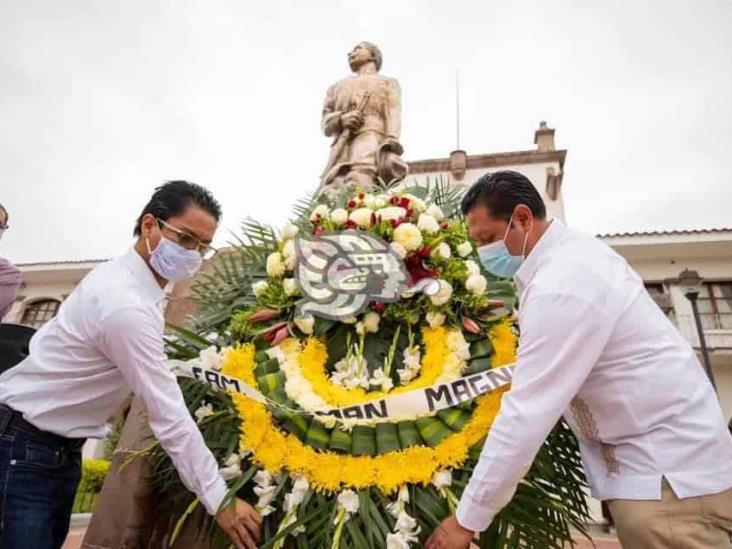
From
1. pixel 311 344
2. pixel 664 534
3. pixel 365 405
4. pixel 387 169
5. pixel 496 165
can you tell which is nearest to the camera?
pixel 664 534

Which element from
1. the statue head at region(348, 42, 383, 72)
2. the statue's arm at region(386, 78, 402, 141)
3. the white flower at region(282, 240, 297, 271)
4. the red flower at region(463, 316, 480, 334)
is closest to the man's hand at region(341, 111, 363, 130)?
the statue's arm at region(386, 78, 402, 141)

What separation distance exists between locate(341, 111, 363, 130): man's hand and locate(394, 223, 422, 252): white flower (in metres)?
2.93

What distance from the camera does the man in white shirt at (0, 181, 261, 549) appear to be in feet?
5.09

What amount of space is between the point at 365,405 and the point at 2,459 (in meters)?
1.19

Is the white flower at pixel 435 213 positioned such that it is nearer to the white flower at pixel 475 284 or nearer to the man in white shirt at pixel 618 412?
the white flower at pixel 475 284

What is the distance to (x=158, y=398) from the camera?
60.8 inches

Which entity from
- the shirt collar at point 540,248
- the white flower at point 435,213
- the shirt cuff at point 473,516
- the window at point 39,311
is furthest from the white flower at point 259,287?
the window at point 39,311

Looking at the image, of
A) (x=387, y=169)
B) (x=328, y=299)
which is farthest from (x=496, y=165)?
(x=328, y=299)

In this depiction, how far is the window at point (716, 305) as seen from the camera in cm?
1242

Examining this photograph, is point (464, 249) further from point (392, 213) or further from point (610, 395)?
point (610, 395)

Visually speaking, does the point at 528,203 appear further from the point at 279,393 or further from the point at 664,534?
the point at 279,393

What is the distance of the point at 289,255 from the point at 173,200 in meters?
0.55

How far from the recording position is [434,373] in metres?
1.85

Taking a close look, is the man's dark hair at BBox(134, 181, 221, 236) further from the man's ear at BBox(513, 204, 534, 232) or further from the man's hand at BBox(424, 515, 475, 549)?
the man's hand at BBox(424, 515, 475, 549)
